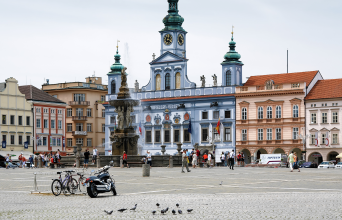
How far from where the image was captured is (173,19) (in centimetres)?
9312

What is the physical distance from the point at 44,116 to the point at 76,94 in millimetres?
9443

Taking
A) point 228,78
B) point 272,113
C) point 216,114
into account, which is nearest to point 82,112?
point 216,114

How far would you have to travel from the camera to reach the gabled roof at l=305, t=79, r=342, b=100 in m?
80.6

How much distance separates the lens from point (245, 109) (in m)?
86.9

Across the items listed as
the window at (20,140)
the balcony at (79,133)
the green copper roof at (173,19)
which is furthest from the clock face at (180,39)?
the window at (20,140)

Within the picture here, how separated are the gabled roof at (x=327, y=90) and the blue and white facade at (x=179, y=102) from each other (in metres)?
10.7

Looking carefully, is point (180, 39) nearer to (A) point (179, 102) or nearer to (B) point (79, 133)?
(A) point (179, 102)

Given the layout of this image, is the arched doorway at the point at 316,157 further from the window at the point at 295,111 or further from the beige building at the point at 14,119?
the beige building at the point at 14,119

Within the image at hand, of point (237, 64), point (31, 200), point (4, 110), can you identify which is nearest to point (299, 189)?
point (31, 200)

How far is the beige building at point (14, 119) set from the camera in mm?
92312

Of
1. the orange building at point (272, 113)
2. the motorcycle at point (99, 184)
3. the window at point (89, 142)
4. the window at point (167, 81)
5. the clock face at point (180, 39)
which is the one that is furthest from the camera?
the window at point (89, 142)

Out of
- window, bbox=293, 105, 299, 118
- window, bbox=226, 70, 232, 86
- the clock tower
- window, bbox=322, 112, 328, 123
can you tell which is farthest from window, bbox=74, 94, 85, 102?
window, bbox=322, 112, 328, 123

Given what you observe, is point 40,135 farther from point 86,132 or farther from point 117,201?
point 117,201

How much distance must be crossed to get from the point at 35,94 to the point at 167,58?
21140 mm
